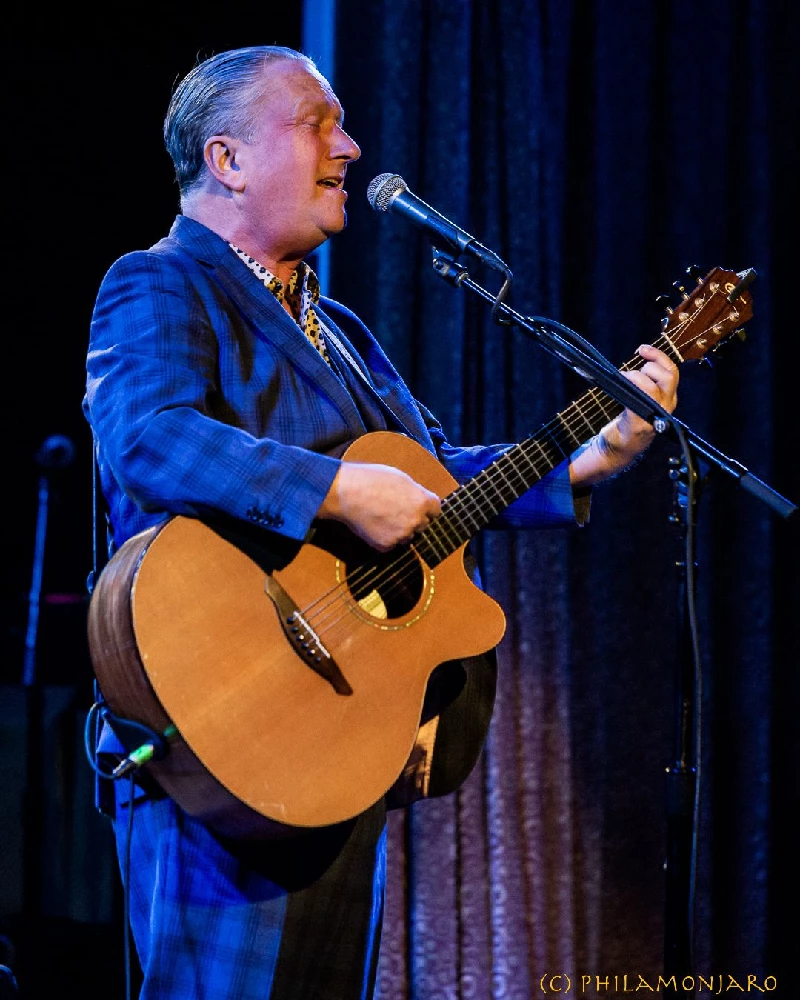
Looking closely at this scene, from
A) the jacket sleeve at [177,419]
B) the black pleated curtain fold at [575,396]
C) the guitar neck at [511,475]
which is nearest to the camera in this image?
the jacket sleeve at [177,419]

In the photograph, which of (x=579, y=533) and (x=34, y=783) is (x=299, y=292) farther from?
(x=34, y=783)

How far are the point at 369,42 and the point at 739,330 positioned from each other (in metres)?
1.85

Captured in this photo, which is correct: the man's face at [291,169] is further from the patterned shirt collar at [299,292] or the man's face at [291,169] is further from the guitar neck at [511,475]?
the guitar neck at [511,475]

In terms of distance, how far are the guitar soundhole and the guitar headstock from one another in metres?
0.72

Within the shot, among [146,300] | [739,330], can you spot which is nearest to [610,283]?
[739,330]

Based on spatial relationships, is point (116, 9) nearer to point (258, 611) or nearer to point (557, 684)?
point (557, 684)

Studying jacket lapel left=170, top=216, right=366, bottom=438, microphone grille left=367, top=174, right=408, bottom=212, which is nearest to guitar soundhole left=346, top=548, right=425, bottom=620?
jacket lapel left=170, top=216, right=366, bottom=438

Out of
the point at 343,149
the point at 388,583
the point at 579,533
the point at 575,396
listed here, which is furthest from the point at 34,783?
the point at 343,149

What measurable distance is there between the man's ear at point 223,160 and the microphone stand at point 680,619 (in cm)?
66

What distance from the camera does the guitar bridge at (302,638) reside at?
1.89m

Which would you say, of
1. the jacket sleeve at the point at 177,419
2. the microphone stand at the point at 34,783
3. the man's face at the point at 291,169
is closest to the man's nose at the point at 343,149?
the man's face at the point at 291,169

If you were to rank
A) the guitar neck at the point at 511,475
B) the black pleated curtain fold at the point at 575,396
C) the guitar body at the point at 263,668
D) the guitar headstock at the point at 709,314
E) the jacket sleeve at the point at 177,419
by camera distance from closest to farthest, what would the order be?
the guitar body at the point at 263,668
the jacket sleeve at the point at 177,419
the guitar neck at the point at 511,475
the guitar headstock at the point at 709,314
the black pleated curtain fold at the point at 575,396

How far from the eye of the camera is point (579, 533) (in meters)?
3.59

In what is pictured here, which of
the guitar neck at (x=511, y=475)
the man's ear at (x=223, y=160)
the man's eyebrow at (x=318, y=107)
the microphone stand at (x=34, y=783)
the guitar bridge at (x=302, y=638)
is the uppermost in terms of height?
the man's eyebrow at (x=318, y=107)
